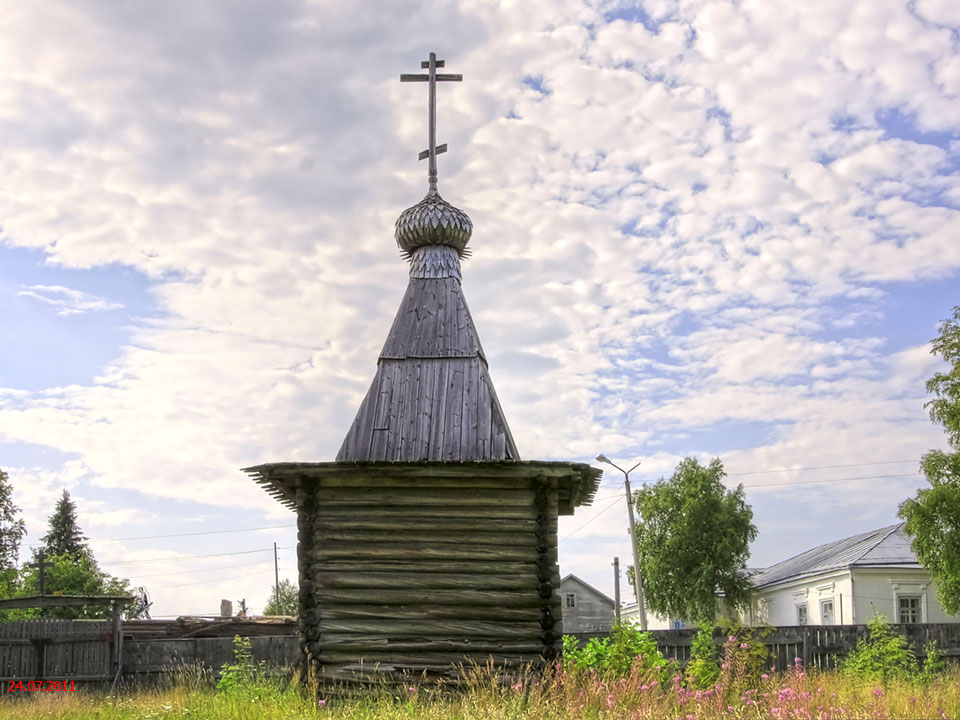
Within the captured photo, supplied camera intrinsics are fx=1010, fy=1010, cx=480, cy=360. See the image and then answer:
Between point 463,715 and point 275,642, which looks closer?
point 463,715

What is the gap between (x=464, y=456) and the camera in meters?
13.0

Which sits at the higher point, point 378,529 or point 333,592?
point 378,529

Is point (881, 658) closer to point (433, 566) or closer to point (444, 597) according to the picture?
point (444, 597)

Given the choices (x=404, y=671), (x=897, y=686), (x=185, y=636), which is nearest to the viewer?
(x=897, y=686)

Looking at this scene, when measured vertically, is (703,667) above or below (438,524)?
below

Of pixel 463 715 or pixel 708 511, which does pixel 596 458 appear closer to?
pixel 708 511

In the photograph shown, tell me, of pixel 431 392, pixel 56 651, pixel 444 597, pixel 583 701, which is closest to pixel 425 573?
pixel 444 597

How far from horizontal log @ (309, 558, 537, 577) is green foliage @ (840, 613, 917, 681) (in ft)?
15.4

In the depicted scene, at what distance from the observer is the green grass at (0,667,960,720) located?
8.45 meters

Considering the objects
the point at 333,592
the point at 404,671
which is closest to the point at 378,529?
the point at 333,592

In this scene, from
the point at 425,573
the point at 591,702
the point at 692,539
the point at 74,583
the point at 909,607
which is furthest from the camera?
the point at 74,583

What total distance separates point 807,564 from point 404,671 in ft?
93.1

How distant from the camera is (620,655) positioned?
12.5m

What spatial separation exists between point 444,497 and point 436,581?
1.04 meters
